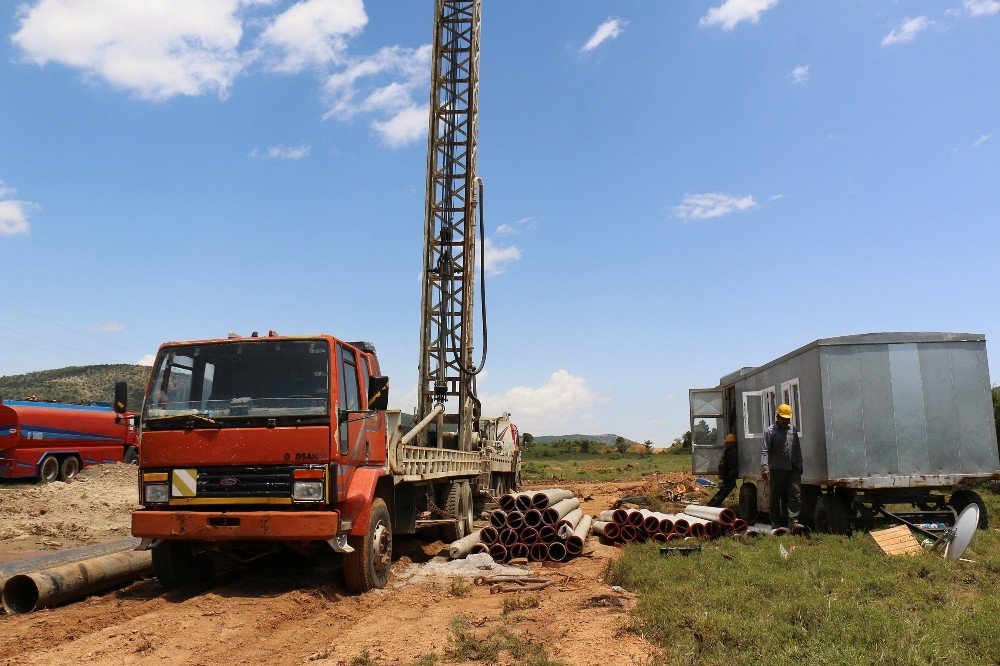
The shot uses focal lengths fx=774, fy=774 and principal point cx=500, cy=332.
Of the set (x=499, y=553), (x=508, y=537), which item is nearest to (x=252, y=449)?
(x=499, y=553)

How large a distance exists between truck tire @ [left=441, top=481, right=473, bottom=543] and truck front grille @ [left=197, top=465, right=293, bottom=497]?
16.3ft

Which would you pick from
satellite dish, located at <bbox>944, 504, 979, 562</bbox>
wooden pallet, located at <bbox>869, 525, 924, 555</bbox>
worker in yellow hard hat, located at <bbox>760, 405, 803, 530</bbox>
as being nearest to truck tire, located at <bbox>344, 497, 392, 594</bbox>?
worker in yellow hard hat, located at <bbox>760, 405, 803, 530</bbox>

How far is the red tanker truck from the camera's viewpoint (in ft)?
75.8

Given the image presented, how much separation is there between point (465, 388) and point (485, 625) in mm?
10223

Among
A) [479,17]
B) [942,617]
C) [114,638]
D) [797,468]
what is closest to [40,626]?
[114,638]

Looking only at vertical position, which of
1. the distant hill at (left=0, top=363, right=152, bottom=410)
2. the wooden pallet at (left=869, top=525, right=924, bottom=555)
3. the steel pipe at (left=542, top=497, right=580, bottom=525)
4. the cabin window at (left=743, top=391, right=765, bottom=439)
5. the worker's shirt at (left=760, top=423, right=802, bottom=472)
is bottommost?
the wooden pallet at (left=869, top=525, right=924, bottom=555)

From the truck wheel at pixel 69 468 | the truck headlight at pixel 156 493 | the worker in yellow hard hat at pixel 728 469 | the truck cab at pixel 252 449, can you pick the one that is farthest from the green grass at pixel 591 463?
the truck headlight at pixel 156 493

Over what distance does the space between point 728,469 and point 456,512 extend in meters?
6.92

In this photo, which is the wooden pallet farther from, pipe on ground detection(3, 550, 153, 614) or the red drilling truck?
pipe on ground detection(3, 550, 153, 614)

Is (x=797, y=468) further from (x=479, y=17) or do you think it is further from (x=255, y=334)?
(x=479, y=17)

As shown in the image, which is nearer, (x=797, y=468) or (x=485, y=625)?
(x=485, y=625)

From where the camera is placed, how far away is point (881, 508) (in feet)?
38.8

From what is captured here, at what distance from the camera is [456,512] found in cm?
1282

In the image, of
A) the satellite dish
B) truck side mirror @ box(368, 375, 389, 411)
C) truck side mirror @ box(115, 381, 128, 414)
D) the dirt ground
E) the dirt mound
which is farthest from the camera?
the dirt mound
